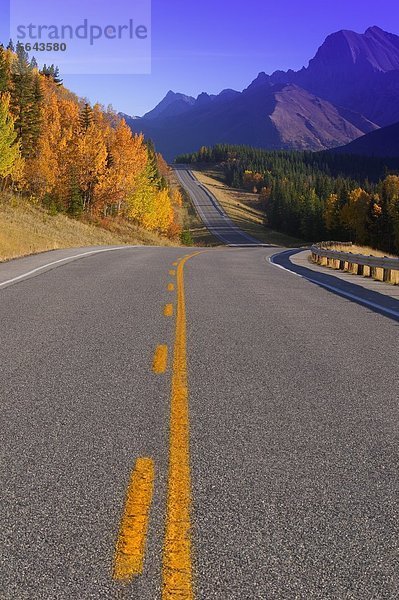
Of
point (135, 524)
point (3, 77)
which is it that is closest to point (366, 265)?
point (135, 524)

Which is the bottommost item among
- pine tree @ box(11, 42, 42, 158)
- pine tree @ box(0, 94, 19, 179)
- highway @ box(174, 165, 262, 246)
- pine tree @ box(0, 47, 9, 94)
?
highway @ box(174, 165, 262, 246)

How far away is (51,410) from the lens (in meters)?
4.35

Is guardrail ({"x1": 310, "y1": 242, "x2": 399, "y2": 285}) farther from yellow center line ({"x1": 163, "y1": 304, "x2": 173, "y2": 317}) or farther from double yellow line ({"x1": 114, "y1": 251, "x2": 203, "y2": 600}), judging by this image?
double yellow line ({"x1": 114, "y1": 251, "x2": 203, "y2": 600})

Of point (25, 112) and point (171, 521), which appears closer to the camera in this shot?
point (171, 521)

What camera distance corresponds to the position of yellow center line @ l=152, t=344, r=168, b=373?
5633 millimetres

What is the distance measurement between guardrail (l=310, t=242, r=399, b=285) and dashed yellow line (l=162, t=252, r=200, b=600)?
1340 cm

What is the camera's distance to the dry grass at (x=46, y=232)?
28469mm

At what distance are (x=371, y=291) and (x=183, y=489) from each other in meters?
11.9

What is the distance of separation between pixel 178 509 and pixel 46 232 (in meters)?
37.0

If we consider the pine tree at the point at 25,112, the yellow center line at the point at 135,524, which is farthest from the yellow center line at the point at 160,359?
the pine tree at the point at 25,112

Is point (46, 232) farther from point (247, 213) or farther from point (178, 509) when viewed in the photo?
point (247, 213)

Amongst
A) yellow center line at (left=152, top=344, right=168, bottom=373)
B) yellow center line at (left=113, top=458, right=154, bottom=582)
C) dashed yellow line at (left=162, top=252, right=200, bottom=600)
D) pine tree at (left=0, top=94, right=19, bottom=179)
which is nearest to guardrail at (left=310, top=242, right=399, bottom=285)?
yellow center line at (left=152, top=344, right=168, bottom=373)

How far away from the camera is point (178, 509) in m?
2.87

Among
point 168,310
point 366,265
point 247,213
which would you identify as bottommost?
point 366,265
